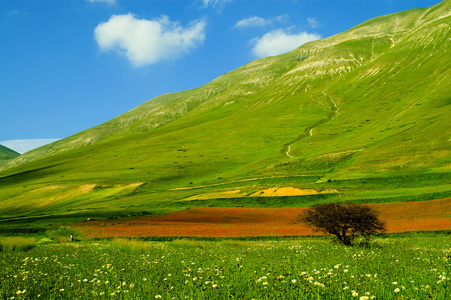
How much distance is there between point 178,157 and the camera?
488ft

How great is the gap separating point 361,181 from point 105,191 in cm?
8012

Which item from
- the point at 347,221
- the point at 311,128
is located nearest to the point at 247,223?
the point at 347,221

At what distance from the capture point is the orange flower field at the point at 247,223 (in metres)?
36.5

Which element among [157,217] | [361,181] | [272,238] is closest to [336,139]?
[361,181]

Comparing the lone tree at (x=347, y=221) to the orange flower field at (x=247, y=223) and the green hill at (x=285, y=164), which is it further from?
the green hill at (x=285, y=164)

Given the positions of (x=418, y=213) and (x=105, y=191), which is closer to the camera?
(x=418, y=213)

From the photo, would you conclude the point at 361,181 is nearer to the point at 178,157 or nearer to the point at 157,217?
the point at 157,217

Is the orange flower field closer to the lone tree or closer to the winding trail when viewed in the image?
the lone tree

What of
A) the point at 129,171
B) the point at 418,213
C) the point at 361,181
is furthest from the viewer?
the point at 129,171

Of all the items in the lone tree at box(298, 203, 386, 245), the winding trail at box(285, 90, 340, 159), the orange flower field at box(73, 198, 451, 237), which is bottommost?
the orange flower field at box(73, 198, 451, 237)

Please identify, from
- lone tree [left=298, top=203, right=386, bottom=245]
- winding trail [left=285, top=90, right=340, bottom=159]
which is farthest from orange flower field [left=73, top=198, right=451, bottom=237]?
winding trail [left=285, top=90, right=340, bottom=159]

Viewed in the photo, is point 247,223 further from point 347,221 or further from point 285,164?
point 285,164

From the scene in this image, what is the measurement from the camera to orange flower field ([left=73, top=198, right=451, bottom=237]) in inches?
1436

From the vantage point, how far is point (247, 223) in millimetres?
46312
